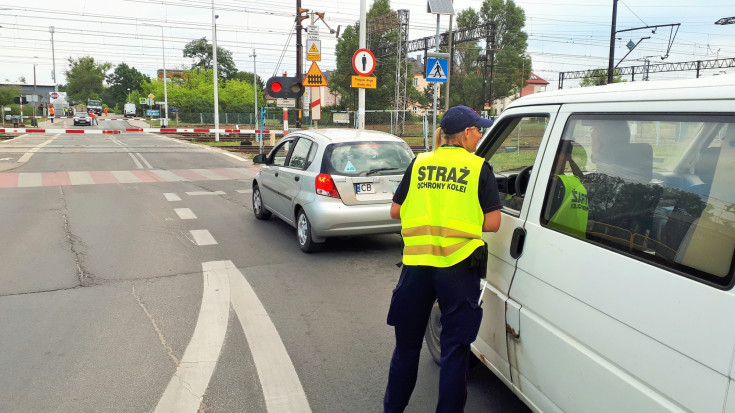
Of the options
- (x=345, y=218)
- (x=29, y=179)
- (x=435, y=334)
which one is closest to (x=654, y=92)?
(x=435, y=334)

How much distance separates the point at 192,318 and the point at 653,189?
3.95m

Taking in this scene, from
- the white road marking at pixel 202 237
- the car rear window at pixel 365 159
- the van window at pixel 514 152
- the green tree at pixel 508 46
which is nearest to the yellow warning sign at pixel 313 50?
the white road marking at pixel 202 237

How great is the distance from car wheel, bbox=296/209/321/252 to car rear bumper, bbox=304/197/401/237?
6.0 inches

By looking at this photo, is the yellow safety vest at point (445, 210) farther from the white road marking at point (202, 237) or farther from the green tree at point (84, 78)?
the green tree at point (84, 78)

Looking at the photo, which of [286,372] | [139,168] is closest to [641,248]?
[286,372]

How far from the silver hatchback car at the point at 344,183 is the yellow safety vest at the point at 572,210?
4282 millimetres

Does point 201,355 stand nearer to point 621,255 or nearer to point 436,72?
point 621,255

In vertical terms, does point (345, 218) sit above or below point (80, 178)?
above

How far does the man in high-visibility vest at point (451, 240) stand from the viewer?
260 centimetres

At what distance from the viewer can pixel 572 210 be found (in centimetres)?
243

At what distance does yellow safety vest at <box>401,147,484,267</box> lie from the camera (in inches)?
102

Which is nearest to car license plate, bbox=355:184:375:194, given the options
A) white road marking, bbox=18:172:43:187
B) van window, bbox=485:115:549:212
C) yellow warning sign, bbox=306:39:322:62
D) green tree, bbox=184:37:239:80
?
van window, bbox=485:115:549:212

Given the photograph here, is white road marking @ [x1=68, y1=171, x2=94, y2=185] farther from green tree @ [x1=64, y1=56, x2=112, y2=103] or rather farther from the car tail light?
green tree @ [x1=64, y1=56, x2=112, y2=103]

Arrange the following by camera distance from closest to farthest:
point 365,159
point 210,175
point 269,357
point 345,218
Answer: point 269,357, point 345,218, point 365,159, point 210,175
